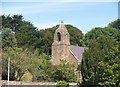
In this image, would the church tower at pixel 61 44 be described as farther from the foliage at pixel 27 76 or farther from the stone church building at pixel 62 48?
the foliage at pixel 27 76

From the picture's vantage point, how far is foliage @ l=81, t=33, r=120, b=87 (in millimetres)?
13930

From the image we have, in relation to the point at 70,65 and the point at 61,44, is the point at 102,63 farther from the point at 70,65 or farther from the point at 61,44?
the point at 61,44

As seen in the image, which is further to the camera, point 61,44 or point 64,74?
point 61,44

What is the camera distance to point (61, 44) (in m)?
33.8

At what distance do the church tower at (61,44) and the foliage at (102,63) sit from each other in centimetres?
1233

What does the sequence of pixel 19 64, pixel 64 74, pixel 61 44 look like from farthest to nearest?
pixel 61 44
pixel 64 74
pixel 19 64

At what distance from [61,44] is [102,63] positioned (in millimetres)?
18165

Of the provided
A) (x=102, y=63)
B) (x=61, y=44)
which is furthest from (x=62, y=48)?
(x=102, y=63)

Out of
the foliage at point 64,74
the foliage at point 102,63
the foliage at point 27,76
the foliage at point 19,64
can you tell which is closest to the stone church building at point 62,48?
the foliage at point 64,74

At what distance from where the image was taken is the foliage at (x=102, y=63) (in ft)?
45.7

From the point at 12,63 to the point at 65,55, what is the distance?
37.0 feet

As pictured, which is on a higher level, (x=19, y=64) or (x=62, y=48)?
(x=62, y=48)

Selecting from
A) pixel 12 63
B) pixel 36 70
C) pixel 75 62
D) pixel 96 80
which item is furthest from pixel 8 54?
pixel 75 62

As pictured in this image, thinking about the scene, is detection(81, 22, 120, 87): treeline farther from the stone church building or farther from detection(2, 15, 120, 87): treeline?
the stone church building
